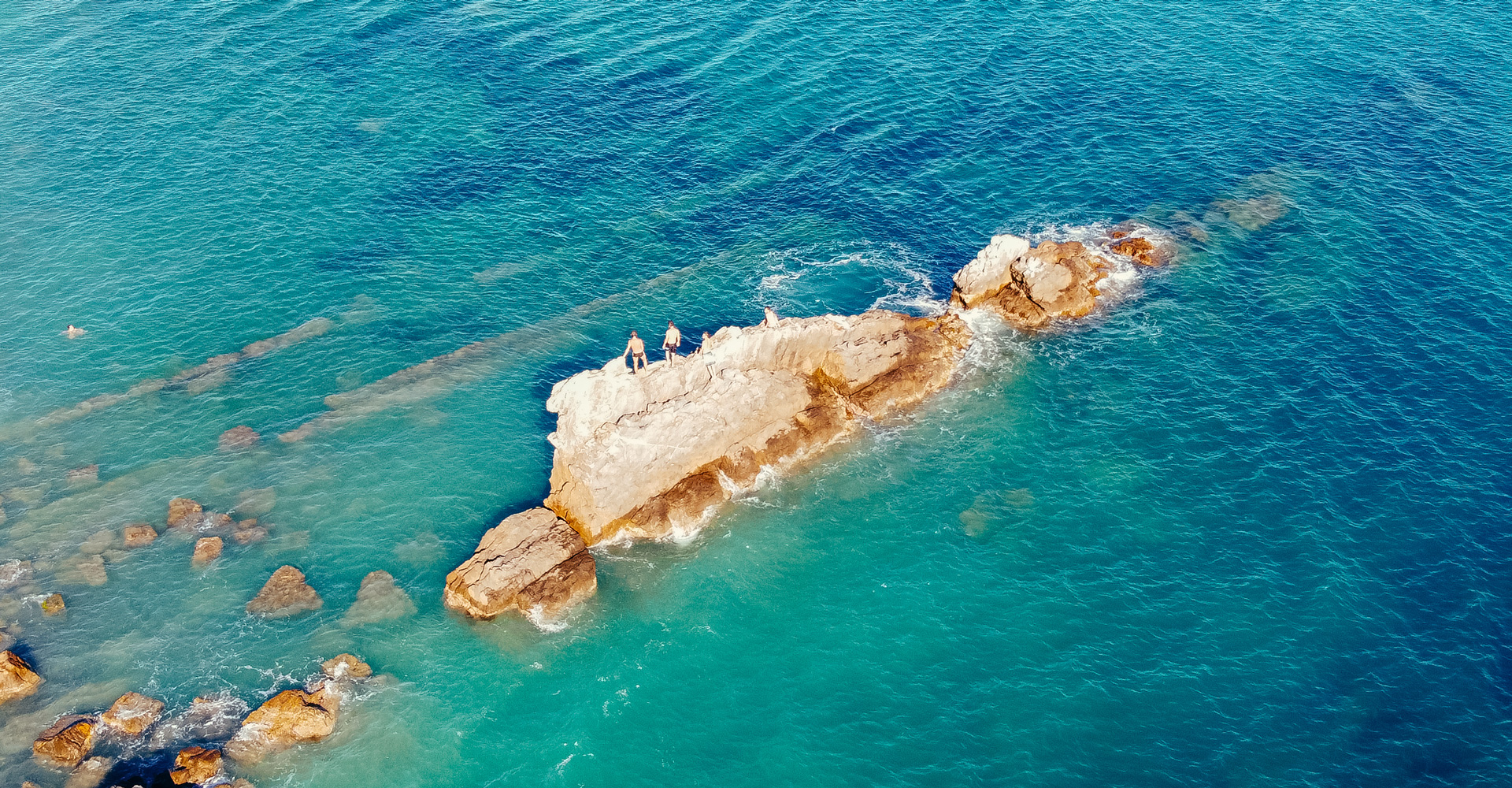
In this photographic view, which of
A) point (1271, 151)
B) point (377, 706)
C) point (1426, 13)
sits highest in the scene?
point (1426, 13)

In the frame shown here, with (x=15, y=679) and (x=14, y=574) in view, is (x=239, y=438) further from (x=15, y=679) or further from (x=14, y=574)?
(x=15, y=679)

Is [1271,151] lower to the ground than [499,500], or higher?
higher

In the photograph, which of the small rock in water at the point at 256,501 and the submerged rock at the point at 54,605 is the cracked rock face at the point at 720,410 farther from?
the submerged rock at the point at 54,605

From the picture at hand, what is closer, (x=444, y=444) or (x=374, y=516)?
(x=374, y=516)

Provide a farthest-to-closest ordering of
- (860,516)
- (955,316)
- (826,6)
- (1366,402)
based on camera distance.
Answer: (826,6) < (955,316) < (1366,402) < (860,516)

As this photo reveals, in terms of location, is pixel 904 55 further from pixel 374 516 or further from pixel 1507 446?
pixel 374 516

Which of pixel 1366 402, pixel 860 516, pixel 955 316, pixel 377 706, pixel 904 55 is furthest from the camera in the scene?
pixel 904 55

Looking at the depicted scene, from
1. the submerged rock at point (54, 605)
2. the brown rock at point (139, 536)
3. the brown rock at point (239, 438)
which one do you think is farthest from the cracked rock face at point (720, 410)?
the submerged rock at point (54, 605)

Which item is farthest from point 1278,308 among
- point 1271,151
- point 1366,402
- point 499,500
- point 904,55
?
point 499,500
